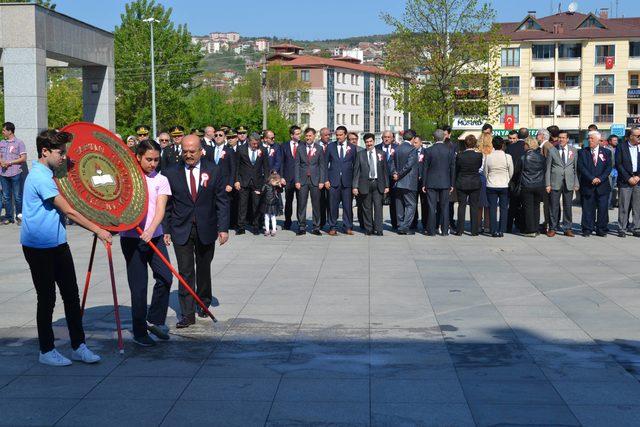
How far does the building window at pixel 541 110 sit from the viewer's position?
87.1 metres

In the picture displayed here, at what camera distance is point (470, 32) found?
4041 cm

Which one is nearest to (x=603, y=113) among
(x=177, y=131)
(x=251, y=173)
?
(x=251, y=173)

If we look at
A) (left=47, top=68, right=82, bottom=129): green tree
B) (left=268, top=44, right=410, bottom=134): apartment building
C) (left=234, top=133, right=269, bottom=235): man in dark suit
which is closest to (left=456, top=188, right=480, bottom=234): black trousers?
(left=234, top=133, right=269, bottom=235): man in dark suit

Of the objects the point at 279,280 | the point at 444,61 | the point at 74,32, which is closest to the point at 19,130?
the point at 74,32

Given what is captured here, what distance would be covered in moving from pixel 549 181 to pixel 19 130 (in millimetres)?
11754

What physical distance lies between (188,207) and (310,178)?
8.62m

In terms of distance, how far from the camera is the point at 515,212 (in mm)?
17578

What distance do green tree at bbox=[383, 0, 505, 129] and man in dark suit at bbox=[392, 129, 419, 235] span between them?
75.8 ft

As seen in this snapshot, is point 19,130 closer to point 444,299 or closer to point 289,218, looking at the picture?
point 289,218

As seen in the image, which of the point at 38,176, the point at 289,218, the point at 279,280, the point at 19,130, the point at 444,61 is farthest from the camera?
the point at 444,61

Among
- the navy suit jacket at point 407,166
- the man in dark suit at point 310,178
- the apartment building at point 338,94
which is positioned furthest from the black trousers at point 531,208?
the apartment building at point 338,94

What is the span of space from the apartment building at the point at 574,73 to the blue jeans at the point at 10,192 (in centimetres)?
7028

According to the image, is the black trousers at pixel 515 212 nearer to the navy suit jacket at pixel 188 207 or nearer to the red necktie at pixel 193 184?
the navy suit jacket at pixel 188 207

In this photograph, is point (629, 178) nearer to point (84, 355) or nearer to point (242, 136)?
point (242, 136)
